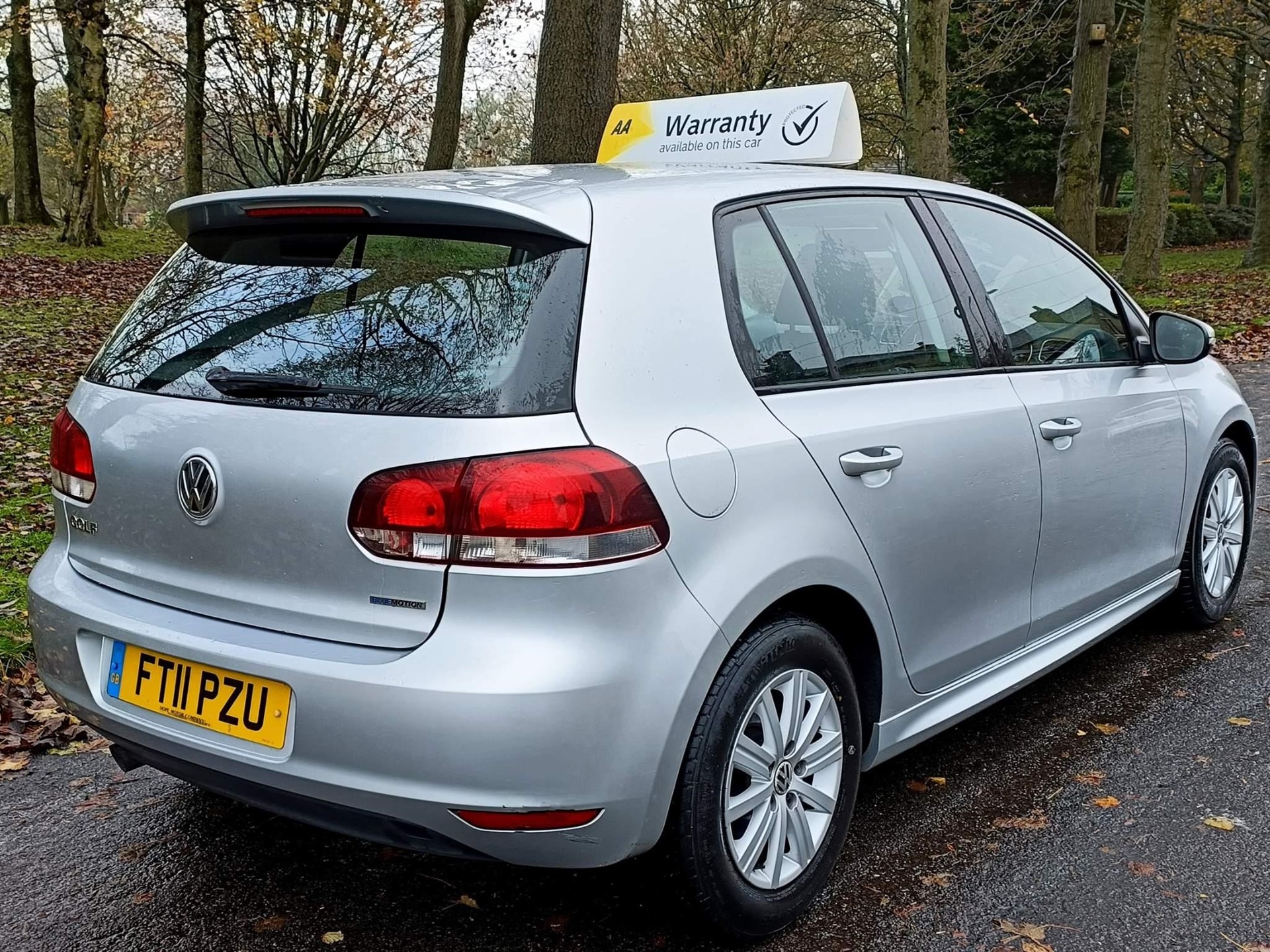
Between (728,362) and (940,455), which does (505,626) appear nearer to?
(728,362)

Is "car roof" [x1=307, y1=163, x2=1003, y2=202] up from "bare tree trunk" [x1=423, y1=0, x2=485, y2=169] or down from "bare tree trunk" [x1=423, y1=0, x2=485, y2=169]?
down

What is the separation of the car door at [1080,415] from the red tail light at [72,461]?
242 cm

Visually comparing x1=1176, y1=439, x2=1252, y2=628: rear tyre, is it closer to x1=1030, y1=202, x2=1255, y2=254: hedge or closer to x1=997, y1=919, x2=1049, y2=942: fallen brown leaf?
x1=997, y1=919, x2=1049, y2=942: fallen brown leaf

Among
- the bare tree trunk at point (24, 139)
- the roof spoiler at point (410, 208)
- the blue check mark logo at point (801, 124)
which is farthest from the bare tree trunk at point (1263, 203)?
the bare tree trunk at point (24, 139)

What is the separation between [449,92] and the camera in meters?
15.1

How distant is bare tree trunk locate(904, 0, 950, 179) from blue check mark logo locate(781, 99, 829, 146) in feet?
27.5

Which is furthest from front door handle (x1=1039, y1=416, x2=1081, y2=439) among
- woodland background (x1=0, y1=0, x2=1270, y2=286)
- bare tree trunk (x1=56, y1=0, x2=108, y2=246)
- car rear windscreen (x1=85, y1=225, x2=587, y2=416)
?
bare tree trunk (x1=56, y1=0, x2=108, y2=246)

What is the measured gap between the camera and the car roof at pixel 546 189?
8.07 feet

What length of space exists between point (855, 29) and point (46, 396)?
20.2 metres

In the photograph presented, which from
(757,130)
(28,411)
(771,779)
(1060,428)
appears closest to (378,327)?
(771,779)

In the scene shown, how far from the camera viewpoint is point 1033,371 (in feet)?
11.7

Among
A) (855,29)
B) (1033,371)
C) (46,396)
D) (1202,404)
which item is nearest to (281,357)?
(1033,371)

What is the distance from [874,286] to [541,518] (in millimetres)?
1376

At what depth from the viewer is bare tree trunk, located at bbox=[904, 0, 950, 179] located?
1205cm
